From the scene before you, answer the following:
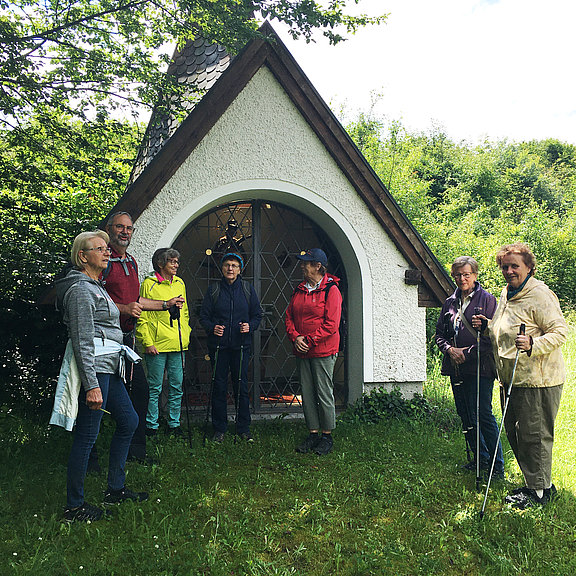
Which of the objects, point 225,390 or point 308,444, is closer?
point 308,444

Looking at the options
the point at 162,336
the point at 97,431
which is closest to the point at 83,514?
the point at 97,431

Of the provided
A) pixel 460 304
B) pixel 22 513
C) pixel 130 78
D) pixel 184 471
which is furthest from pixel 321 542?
pixel 130 78

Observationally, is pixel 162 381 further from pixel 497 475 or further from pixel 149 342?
pixel 497 475

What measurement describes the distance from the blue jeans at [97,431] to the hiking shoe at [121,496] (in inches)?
2.7

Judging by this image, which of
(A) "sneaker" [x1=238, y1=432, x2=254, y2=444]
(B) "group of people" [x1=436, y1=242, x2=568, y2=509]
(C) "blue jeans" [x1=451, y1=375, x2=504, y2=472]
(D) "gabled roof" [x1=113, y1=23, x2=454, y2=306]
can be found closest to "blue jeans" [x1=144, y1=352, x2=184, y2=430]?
(A) "sneaker" [x1=238, y1=432, x2=254, y2=444]

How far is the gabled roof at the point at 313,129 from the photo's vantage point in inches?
219

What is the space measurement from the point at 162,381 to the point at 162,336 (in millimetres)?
446

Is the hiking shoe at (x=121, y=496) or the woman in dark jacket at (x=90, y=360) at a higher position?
the woman in dark jacket at (x=90, y=360)

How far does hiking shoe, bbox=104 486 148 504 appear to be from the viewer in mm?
3594

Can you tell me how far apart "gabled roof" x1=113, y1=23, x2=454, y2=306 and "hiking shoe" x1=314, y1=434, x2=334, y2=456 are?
2.34 metres

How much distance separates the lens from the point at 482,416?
4.34 metres

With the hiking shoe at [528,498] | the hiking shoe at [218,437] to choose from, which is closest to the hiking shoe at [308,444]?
the hiking shoe at [218,437]

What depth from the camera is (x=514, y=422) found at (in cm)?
386

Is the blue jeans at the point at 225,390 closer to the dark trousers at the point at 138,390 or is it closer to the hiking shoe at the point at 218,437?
the hiking shoe at the point at 218,437
